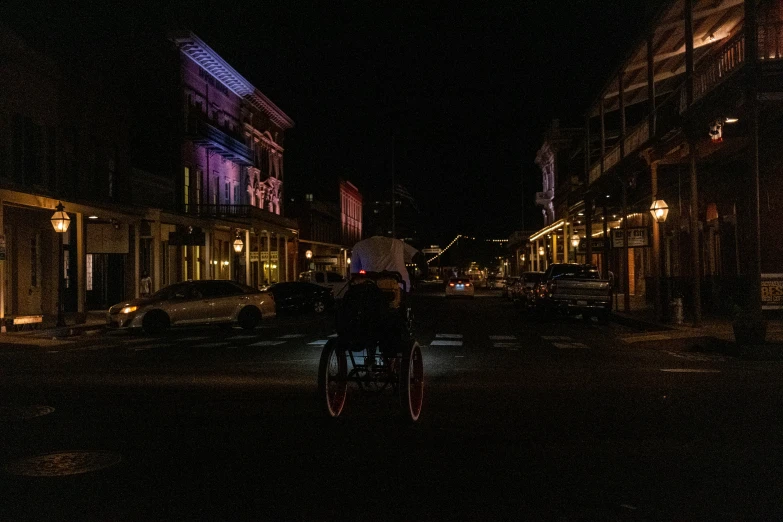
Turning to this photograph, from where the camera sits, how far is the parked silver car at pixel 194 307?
74.6 ft

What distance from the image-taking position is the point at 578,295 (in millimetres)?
27453

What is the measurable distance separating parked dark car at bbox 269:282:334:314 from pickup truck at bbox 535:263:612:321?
344 inches

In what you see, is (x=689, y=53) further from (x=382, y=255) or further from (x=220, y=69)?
(x=220, y=69)

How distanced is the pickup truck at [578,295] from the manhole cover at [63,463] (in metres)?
21.4

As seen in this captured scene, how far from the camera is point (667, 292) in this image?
24688mm

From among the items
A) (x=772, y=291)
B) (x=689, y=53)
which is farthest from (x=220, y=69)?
Answer: (x=772, y=291)

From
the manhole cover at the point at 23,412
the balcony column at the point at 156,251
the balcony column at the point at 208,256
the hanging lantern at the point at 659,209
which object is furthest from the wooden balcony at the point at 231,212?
the manhole cover at the point at 23,412

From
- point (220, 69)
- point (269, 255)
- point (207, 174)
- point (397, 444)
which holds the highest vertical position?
point (220, 69)

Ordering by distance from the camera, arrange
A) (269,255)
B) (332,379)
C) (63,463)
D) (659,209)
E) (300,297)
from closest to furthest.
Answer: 1. (63,463)
2. (332,379)
3. (659,209)
4. (300,297)
5. (269,255)

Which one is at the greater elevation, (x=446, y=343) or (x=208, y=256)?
(x=208, y=256)

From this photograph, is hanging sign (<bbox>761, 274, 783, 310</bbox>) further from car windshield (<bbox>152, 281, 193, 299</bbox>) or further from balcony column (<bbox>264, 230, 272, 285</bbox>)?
balcony column (<bbox>264, 230, 272, 285</bbox>)

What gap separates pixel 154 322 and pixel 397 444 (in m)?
16.0

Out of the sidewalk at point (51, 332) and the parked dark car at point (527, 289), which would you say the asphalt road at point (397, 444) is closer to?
the sidewalk at point (51, 332)

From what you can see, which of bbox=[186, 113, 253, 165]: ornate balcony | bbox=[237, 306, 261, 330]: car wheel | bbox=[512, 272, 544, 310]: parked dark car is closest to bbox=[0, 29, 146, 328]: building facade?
bbox=[237, 306, 261, 330]: car wheel
